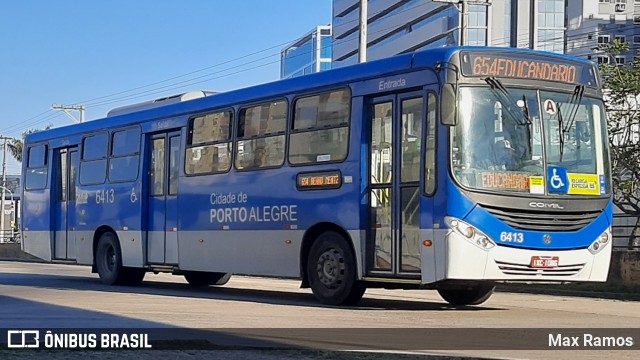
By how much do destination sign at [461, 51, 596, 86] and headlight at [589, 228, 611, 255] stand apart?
7.00 feet

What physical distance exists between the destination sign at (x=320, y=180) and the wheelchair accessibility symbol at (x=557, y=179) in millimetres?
3064

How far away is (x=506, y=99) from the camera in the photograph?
1391 centimetres

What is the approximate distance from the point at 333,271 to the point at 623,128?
15797mm

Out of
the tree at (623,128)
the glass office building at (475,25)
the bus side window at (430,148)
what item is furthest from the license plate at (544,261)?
the glass office building at (475,25)

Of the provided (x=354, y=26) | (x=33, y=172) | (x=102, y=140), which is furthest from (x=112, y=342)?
(x=354, y=26)

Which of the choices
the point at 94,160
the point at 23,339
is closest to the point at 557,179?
the point at 23,339

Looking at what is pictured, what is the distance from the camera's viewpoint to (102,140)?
2230cm

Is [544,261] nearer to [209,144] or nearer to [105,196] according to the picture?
[209,144]

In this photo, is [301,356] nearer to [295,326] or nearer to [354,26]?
[295,326]

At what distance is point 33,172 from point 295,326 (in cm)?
1450

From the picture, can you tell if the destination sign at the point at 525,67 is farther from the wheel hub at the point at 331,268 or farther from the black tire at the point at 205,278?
the black tire at the point at 205,278

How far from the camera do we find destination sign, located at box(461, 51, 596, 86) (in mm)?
13867

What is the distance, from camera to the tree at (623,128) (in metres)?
27.8

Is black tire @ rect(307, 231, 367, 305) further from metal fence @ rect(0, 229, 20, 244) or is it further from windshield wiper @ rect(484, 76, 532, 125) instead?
metal fence @ rect(0, 229, 20, 244)
